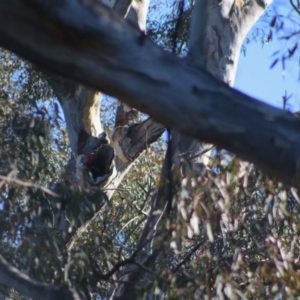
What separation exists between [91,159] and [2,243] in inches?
114

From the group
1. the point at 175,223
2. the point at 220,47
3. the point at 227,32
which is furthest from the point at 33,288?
the point at 227,32

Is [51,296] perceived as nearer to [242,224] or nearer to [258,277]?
[258,277]

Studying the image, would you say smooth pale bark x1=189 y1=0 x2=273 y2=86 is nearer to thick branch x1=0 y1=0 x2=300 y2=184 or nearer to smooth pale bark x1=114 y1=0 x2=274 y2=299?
smooth pale bark x1=114 y1=0 x2=274 y2=299

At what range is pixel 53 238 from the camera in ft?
13.8

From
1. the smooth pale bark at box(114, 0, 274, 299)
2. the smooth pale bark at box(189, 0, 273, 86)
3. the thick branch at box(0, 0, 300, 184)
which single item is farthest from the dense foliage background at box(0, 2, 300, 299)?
the smooth pale bark at box(189, 0, 273, 86)

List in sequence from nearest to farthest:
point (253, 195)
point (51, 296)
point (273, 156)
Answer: point (273, 156)
point (51, 296)
point (253, 195)

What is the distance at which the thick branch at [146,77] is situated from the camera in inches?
94.7

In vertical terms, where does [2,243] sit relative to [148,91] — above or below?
above

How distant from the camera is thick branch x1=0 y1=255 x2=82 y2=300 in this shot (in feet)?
10.2

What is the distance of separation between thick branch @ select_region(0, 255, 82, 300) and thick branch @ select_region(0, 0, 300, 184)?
0.94m

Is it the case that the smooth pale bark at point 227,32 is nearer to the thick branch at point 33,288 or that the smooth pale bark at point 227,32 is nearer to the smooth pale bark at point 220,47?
the smooth pale bark at point 220,47

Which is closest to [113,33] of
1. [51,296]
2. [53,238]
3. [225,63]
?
[51,296]

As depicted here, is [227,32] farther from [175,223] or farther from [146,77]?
[146,77]

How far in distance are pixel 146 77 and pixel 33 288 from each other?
1160 millimetres
